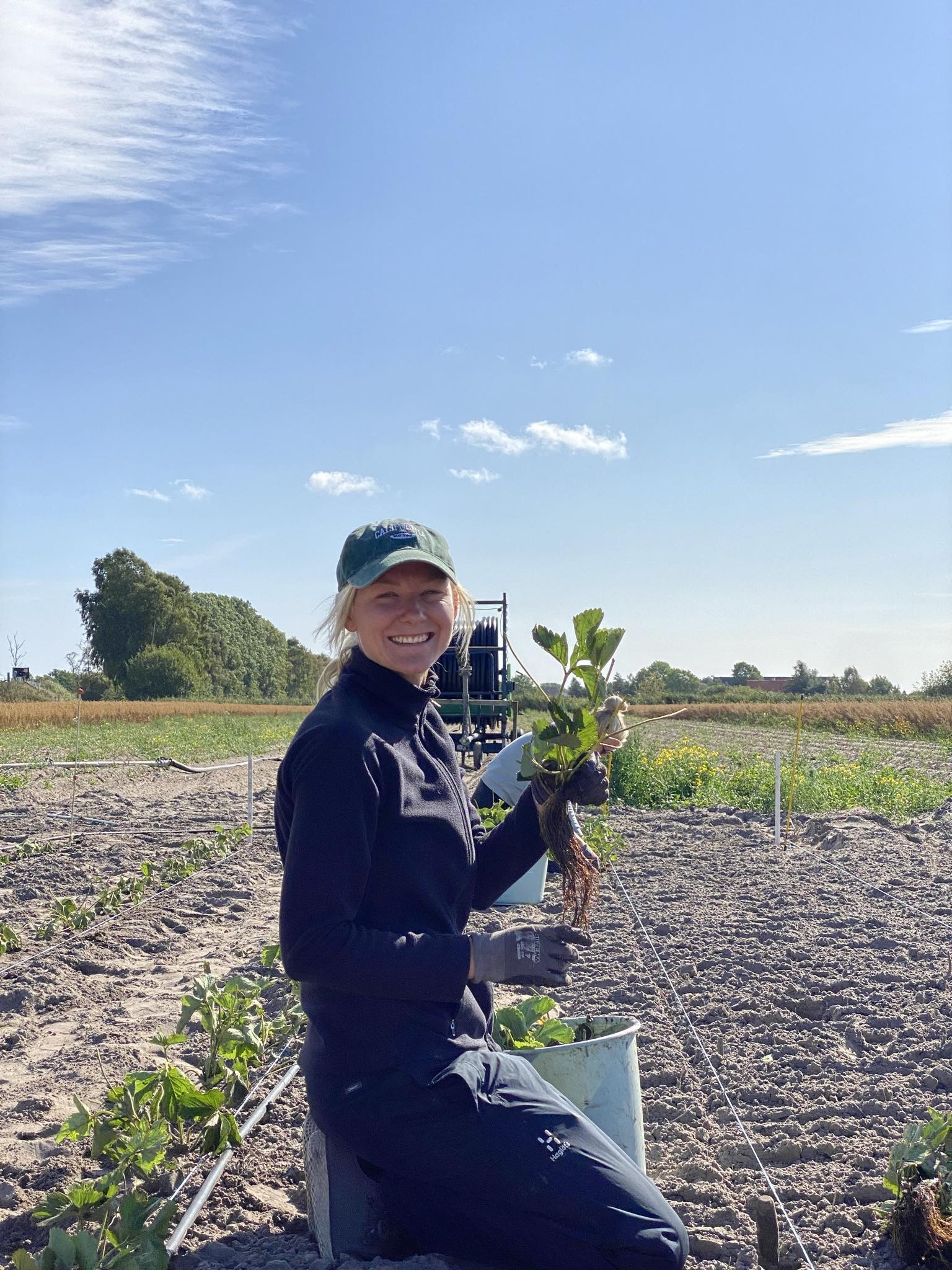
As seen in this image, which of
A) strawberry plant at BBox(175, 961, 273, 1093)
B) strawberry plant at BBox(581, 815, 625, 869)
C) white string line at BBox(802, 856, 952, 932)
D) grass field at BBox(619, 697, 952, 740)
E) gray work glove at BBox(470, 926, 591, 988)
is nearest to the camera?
gray work glove at BBox(470, 926, 591, 988)

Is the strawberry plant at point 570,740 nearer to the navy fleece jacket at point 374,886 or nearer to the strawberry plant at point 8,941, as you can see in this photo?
the navy fleece jacket at point 374,886

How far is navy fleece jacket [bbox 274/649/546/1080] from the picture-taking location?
1973 millimetres

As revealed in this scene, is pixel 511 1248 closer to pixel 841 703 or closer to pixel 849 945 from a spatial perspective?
pixel 849 945

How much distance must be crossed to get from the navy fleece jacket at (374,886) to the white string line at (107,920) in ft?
10.7

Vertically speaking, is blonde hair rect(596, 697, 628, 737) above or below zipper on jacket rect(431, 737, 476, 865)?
above

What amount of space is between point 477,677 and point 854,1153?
11.7 metres

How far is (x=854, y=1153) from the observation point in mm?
2947

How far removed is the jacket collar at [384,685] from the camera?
89.2 inches

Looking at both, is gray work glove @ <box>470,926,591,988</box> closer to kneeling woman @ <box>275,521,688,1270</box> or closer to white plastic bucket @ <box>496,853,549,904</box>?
kneeling woman @ <box>275,521,688,1270</box>

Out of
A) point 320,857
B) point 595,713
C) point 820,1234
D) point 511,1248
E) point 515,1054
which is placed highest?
point 595,713

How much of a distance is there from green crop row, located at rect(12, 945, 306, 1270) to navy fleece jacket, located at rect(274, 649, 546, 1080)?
1.69 feet

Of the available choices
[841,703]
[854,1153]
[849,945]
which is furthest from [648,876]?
[841,703]

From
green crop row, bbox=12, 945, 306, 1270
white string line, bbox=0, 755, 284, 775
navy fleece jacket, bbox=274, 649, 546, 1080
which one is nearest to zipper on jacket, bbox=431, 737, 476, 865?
navy fleece jacket, bbox=274, 649, 546, 1080

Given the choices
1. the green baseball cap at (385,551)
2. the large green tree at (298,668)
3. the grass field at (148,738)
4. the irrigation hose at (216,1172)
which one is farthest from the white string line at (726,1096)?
the large green tree at (298,668)
